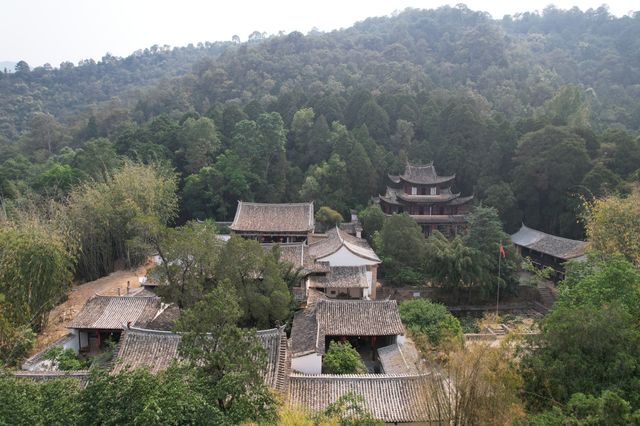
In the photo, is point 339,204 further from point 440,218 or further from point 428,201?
point 440,218

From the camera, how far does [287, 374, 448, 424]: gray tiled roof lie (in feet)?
39.8

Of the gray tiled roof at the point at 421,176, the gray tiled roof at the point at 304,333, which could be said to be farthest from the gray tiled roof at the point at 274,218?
the gray tiled roof at the point at 304,333

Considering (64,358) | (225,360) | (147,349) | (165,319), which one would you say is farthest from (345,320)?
(64,358)

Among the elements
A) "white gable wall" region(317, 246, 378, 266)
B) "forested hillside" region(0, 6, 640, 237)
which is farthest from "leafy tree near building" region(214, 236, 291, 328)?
"forested hillside" region(0, 6, 640, 237)

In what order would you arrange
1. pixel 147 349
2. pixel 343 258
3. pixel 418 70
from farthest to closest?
pixel 418 70 < pixel 343 258 < pixel 147 349

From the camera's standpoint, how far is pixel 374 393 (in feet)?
42.0

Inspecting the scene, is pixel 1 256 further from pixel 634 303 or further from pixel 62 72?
pixel 62 72

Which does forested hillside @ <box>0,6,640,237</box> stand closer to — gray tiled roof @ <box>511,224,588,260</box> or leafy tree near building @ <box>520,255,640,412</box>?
gray tiled roof @ <box>511,224,588,260</box>

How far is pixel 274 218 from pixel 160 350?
15557mm

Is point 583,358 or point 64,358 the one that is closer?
point 583,358

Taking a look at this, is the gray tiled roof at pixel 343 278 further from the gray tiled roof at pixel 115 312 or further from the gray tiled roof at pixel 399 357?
the gray tiled roof at pixel 115 312

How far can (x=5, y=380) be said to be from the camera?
26.8 ft

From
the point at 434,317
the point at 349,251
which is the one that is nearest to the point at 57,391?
the point at 434,317

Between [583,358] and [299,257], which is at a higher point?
[583,358]
